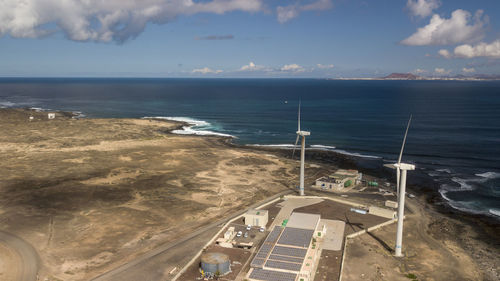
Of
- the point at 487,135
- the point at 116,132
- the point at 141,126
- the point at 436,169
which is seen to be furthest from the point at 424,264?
the point at 141,126

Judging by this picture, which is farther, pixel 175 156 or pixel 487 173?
pixel 175 156

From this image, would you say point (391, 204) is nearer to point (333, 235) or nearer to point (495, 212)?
point (333, 235)

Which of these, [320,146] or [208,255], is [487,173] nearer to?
[320,146]

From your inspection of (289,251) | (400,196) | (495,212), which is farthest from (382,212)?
(495,212)

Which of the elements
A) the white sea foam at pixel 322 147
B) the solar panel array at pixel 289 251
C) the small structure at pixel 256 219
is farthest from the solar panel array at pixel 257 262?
the white sea foam at pixel 322 147

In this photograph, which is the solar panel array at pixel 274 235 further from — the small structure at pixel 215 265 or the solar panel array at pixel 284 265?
the small structure at pixel 215 265

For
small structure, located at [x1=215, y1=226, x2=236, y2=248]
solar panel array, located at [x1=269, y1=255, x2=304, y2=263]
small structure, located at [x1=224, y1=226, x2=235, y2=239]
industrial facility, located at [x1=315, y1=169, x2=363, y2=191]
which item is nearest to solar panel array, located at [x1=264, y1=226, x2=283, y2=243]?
solar panel array, located at [x1=269, y1=255, x2=304, y2=263]

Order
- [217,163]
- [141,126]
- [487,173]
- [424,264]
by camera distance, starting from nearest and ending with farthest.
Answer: [424,264] → [487,173] → [217,163] → [141,126]
